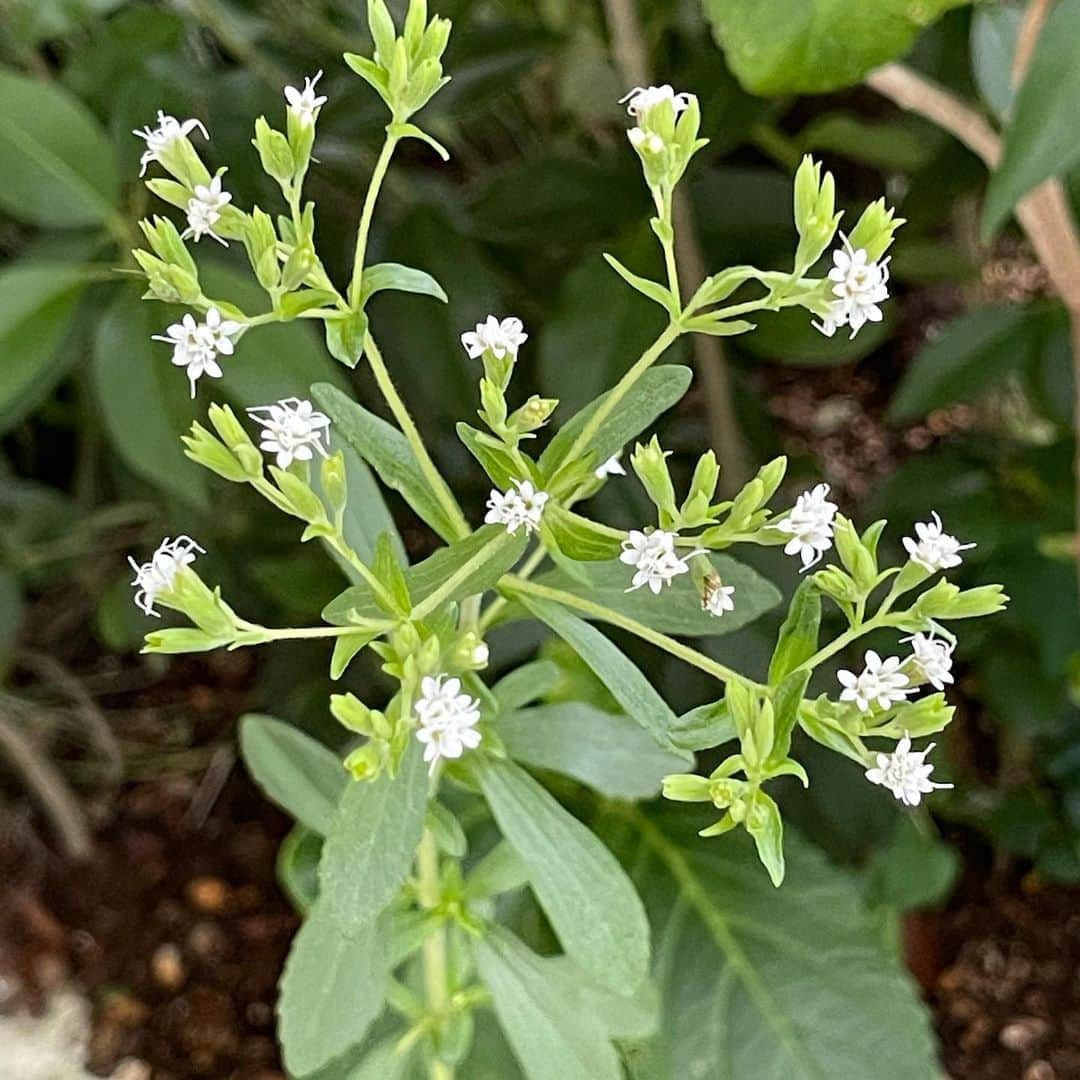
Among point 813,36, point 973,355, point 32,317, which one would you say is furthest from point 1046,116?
point 32,317

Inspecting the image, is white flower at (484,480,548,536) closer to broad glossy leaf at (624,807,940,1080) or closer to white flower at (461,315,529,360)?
white flower at (461,315,529,360)

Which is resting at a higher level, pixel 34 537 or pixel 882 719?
pixel 882 719

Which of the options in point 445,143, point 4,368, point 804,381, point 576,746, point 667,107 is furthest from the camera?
point 804,381

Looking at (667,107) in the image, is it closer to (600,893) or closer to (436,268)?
(600,893)

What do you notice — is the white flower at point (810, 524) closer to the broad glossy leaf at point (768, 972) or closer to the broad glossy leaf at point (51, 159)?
the broad glossy leaf at point (768, 972)

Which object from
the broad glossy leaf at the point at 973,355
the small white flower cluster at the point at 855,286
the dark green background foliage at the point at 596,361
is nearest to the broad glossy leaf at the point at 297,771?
the dark green background foliage at the point at 596,361

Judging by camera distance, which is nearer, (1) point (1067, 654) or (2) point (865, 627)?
(2) point (865, 627)

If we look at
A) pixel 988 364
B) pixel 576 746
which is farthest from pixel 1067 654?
pixel 576 746

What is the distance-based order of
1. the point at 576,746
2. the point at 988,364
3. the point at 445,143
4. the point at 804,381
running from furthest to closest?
1. the point at 804,381
2. the point at 445,143
3. the point at 988,364
4. the point at 576,746
